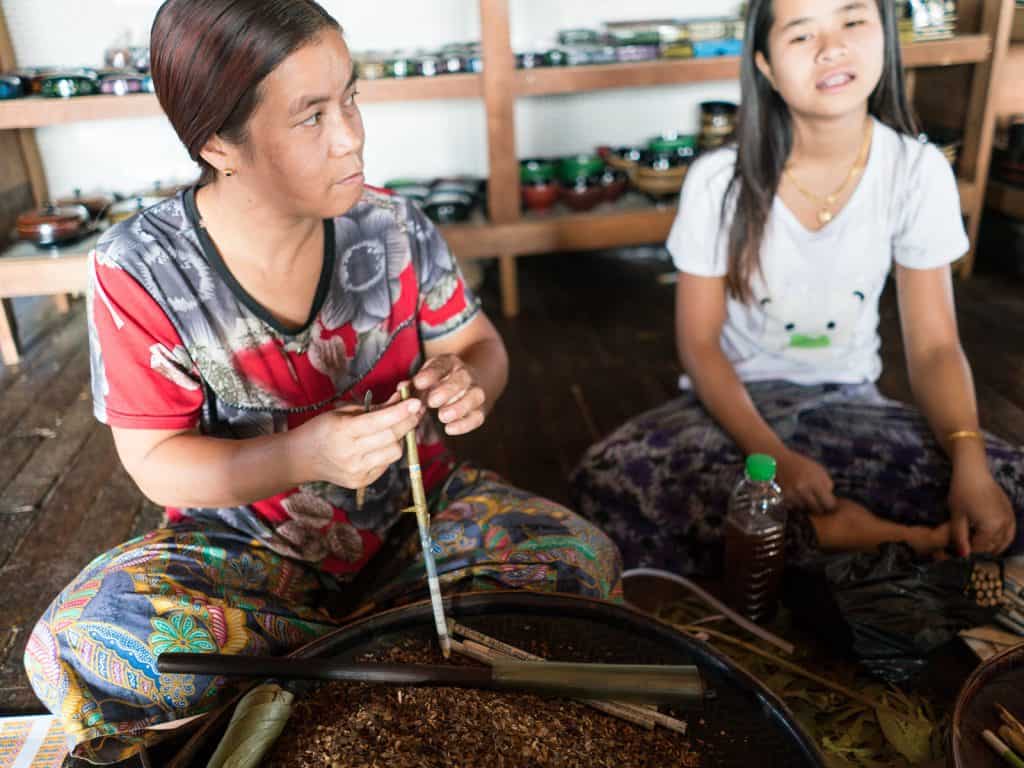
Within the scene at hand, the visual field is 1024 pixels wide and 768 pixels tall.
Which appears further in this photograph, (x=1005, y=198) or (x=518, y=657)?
(x=1005, y=198)

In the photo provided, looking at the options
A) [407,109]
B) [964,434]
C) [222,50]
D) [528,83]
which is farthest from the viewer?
[407,109]

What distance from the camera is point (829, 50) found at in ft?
4.81

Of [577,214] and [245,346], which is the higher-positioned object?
[245,346]

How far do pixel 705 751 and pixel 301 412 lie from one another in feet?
2.36

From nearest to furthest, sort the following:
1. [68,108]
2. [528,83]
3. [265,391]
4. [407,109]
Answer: [265,391]
[68,108]
[528,83]
[407,109]

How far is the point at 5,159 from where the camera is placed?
3.08 metres

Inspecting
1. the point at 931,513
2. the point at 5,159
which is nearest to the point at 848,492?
the point at 931,513

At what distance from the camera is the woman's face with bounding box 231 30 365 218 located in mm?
1128

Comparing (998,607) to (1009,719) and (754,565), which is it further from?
(1009,719)

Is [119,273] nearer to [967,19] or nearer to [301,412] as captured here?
[301,412]

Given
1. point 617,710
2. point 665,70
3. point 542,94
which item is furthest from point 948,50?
point 617,710

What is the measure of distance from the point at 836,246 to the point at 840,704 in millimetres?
788

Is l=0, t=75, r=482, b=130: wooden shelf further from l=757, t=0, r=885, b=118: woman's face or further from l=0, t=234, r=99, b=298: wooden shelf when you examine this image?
l=757, t=0, r=885, b=118: woman's face

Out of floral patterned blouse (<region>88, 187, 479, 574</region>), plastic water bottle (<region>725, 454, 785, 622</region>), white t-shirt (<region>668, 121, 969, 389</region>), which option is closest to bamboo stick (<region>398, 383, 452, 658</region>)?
floral patterned blouse (<region>88, 187, 479, 574</region>)
